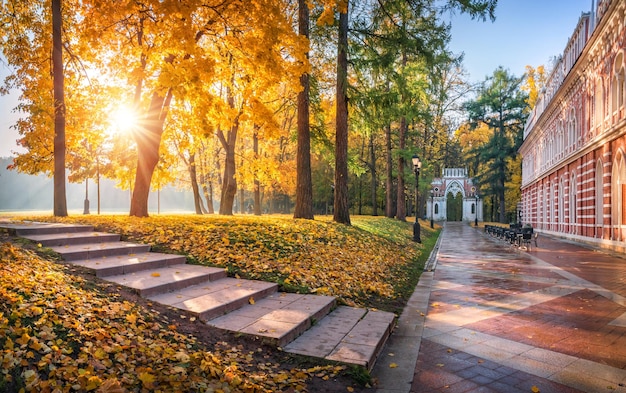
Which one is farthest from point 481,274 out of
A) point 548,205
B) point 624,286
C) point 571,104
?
point 548,205

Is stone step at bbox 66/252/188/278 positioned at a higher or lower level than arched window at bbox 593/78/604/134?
lower

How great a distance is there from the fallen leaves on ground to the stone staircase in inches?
20.6

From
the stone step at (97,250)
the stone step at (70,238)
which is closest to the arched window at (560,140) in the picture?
the stone step at (97,250)

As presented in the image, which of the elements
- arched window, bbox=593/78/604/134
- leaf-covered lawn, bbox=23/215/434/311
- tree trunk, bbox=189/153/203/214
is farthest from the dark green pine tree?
leaf-covered lawn, bbox=23/215/434/311

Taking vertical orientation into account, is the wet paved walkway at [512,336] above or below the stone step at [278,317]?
below

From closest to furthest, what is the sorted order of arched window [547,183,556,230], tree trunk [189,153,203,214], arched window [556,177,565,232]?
tree trunk [189,153,203,214] → arched window [556,177,565,232] → arched window [547,183,556,230]

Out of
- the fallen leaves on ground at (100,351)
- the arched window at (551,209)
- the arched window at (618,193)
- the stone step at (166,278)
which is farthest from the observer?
the arched window at (551,209)

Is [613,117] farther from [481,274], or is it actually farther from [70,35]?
[70,35]

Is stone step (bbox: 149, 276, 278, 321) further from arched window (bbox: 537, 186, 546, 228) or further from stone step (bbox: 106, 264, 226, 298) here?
arched window (bbox: 537, 186, 546, 228)

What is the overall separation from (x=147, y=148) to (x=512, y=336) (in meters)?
11.6

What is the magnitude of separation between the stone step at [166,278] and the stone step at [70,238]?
5.89ft

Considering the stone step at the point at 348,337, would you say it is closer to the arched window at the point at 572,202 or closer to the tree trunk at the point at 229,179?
the tree trunk at the point at 229,179

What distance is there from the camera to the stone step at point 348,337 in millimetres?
4700

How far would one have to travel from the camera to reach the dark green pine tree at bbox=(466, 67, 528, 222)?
53875 mm
